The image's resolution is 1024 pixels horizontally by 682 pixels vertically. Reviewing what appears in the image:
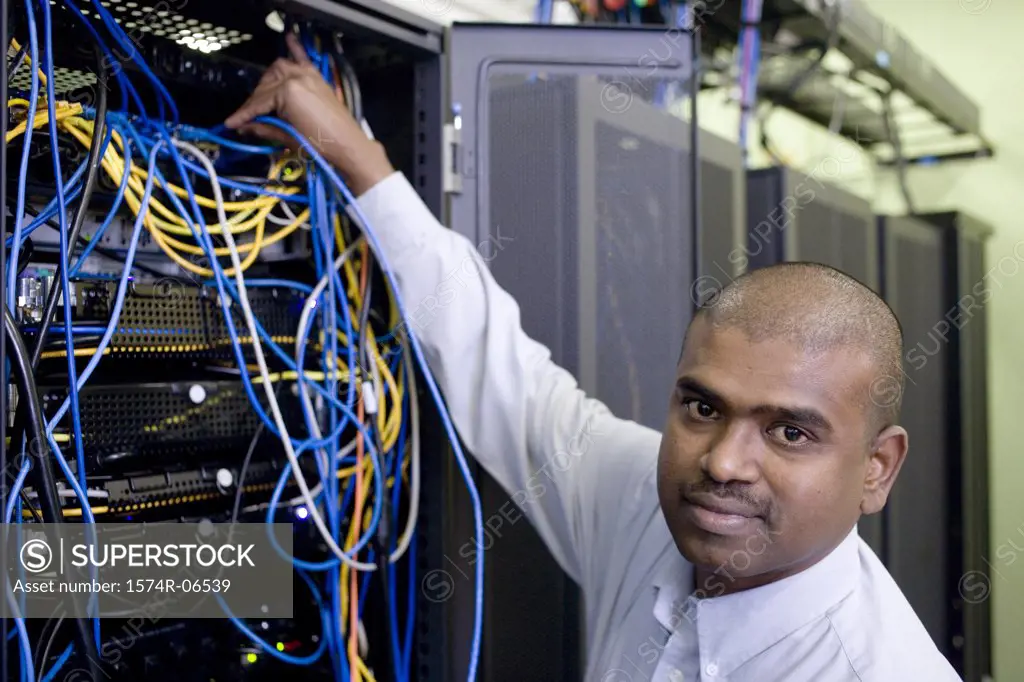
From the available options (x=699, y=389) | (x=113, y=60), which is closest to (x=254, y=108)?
(x=113, y=60)

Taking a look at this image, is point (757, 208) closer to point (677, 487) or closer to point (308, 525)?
point (677, 487)

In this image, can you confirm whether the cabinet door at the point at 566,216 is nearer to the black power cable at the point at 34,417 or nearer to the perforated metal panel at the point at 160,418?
the perforated metal panel at the point at 160,418

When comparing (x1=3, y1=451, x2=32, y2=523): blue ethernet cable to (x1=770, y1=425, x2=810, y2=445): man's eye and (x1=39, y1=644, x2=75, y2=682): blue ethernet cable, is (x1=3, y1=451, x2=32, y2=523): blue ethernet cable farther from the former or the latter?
(x1=770, y1=425, x2=810, y2=445): man's eye

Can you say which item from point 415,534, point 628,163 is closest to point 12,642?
point 415,534

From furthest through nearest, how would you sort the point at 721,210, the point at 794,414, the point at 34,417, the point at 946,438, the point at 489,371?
1. the point at 946,438
2. the point at 721,210
3. the point at 489,371
4. the point at 794,414
5. the point at 34,417

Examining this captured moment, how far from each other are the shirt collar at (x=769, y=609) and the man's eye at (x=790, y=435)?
16 cm

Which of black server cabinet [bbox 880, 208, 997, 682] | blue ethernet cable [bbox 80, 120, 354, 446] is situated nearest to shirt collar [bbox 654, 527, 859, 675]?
blue ethernet cable [bbox 80, 120, 354, 446]

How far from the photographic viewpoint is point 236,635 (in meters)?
1.03

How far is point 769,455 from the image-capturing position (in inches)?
34.1

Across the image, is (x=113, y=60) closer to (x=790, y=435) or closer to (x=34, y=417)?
(x=34, y=417)

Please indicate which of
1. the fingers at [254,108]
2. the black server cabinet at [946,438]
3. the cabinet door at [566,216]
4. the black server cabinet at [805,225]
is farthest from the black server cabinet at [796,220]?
the fingers at [254,108]

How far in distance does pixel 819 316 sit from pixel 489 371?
0.39m

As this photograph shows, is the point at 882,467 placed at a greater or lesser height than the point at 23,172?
lesser

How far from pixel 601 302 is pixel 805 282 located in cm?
28
